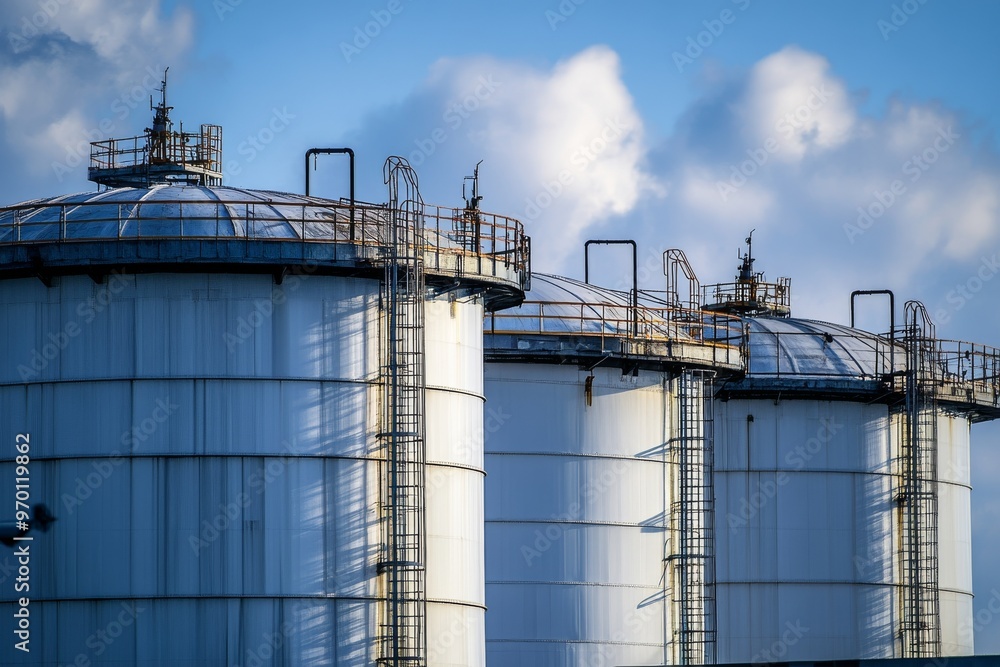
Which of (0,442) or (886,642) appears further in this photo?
(886,642)

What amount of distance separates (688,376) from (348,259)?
13244 millimetres

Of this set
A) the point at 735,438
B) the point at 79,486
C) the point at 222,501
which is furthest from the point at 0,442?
the point at 735,438

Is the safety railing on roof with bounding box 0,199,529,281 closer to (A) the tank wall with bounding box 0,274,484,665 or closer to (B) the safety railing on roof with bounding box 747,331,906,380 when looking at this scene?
(A) the tank wall with bounding box 0,274,484,665

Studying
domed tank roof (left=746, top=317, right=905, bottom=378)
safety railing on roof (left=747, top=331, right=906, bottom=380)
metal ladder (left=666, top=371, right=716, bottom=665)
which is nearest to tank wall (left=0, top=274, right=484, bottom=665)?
metal ladder (left=666, top=371, right=716, bottom=665)

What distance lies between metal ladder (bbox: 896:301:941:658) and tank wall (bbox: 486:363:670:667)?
34.0 feet

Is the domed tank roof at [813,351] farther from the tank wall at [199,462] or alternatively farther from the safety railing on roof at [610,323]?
the tank wall at [199,462]

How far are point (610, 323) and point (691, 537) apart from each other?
529cm

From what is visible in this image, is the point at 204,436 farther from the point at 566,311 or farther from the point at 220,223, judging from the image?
the point at 566,311

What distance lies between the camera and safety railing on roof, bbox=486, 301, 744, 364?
149 feet

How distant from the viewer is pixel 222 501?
34719 millimetres

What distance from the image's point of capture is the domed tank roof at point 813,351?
53.9m

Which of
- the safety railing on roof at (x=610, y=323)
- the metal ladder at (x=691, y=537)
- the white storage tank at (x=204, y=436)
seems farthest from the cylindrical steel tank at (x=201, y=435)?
the metal ladder at (x=691, y=537)

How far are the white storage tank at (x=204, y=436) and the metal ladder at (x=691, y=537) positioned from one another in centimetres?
1059

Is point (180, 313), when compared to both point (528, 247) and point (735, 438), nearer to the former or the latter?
point (528, 247)
